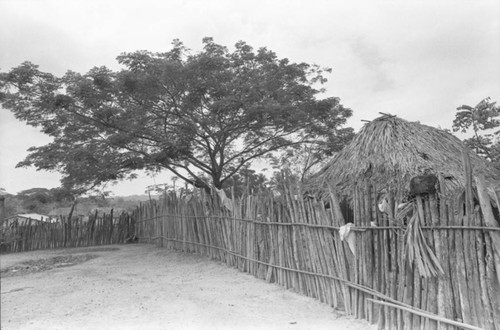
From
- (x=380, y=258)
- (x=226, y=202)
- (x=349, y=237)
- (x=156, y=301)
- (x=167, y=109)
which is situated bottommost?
(x=156, y=301)

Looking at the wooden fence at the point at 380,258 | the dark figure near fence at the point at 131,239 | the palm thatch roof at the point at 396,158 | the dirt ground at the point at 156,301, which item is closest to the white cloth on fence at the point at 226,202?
the wooden fence at the point at 380,258

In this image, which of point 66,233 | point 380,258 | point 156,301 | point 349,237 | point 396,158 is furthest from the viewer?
point 66,233

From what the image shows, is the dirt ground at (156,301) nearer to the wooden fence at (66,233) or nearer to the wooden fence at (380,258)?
the wooden fence at (380,258)

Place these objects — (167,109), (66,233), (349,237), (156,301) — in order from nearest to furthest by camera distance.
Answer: (349,237)
(156,301)
(167,109)
(66,233)

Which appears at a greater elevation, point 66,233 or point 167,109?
point 167,109

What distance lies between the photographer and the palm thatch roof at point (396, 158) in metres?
6.80

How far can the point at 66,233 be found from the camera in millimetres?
13695

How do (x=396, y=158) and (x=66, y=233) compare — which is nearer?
(x=396, y=158)

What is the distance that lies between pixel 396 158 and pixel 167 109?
663 centimetres

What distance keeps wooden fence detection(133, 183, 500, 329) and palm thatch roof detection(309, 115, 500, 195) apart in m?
1.66

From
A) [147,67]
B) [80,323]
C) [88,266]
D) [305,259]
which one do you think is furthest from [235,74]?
[80,323]

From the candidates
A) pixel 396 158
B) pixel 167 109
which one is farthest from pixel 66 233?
pixel 396 158

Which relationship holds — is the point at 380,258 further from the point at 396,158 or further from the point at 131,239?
the point at 131,239

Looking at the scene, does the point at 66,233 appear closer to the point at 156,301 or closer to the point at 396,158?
the point at 156,301
